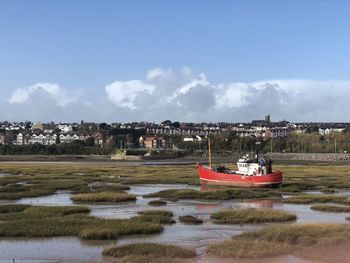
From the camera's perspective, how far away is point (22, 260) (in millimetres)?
21625

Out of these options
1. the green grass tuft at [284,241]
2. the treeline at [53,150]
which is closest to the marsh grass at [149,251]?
the green grass tuft at [284,241]

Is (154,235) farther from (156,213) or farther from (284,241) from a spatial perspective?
(156,213)

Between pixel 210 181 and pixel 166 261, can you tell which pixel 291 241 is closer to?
pixel 166 261

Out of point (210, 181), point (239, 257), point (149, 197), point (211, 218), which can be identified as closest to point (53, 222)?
point (211, 218)

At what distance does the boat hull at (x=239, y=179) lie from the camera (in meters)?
53.8

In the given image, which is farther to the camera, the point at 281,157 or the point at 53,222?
the point at 281,157

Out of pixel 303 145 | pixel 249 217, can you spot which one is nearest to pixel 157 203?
pixel 249 217

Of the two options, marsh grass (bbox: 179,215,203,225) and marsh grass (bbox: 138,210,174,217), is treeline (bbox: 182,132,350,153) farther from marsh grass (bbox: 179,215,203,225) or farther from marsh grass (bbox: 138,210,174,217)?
marsh grass (bbox: 179,215,203,225)

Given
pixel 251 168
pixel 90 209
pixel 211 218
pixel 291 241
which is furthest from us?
pixel 251 168

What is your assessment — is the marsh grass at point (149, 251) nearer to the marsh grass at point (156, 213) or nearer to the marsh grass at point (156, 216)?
the marsh grass at point (156, 216)

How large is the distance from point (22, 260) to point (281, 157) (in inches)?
5669

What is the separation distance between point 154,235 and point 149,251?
457 centimetres

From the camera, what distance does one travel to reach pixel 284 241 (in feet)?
81.0

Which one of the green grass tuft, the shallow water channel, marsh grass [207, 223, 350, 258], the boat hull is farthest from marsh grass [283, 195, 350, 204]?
the green grass tuft
